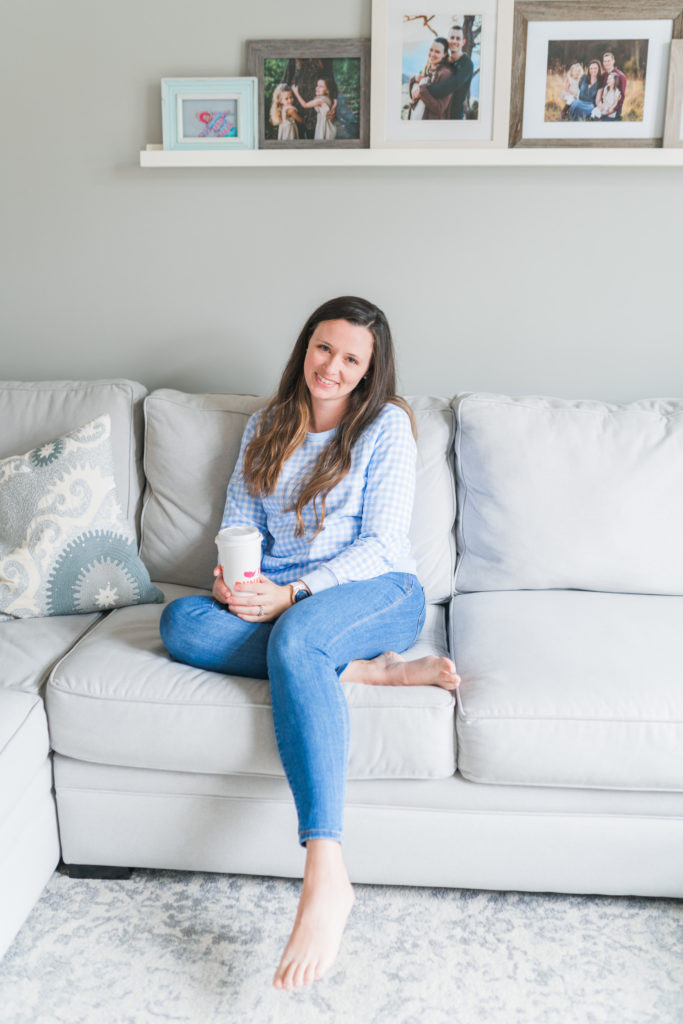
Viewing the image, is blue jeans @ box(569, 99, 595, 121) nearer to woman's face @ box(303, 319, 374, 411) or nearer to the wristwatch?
woman's face @ box(303, 319, 374, 411)

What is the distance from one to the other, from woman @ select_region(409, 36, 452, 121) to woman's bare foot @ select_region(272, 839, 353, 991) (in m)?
1.74

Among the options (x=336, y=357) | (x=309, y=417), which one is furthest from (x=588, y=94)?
(x=309, y=417)

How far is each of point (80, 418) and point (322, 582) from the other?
80 cm

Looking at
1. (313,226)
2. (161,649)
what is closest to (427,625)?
(161,649)

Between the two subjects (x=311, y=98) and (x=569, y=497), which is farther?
(x=311, y=98)

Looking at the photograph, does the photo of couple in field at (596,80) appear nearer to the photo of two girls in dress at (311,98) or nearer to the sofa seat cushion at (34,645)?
the photo of two girls in dress at (311,98)

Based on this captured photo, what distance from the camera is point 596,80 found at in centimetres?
209

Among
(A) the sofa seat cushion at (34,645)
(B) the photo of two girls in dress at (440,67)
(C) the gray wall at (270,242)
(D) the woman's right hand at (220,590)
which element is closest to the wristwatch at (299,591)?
(D) the woman's right hand at (220,590)

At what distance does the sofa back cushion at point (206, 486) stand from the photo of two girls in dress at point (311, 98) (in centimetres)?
72

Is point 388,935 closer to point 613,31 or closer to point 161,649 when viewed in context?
point 161,649

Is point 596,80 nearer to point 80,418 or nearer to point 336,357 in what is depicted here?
point 336,357

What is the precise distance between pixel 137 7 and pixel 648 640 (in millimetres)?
1987

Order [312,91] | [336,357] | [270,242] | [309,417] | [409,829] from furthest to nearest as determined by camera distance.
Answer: [270,242]
[312,91]
[309,417]
[336,357]
[409,829]

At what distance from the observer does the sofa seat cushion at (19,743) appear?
54.8 inches
